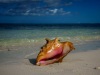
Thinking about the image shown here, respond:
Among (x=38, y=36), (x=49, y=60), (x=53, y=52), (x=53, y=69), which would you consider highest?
(x=53, y=52)

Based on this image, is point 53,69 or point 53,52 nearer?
point 53,69

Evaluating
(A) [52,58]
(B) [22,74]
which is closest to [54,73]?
(B) [22,74]

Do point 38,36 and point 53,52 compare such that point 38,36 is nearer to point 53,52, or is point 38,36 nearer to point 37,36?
point 37,36

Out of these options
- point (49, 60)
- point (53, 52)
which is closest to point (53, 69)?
point (49, 60)

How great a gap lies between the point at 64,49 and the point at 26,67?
1263mm

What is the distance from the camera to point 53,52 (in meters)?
6.32

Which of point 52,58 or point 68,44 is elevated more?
point 68,44

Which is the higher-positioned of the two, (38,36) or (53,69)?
(53,69)

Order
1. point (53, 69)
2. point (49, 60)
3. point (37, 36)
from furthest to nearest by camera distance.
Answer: point (37, 36) < point (49, 60) < point (53, 69)

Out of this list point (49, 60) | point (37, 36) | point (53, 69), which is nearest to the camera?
point (53, 69)

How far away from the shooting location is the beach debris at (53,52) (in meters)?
6.17

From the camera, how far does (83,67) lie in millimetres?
5848

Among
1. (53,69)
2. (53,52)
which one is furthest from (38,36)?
(53,69)

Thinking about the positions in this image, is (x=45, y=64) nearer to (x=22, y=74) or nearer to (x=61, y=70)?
(x=61, y=70)
